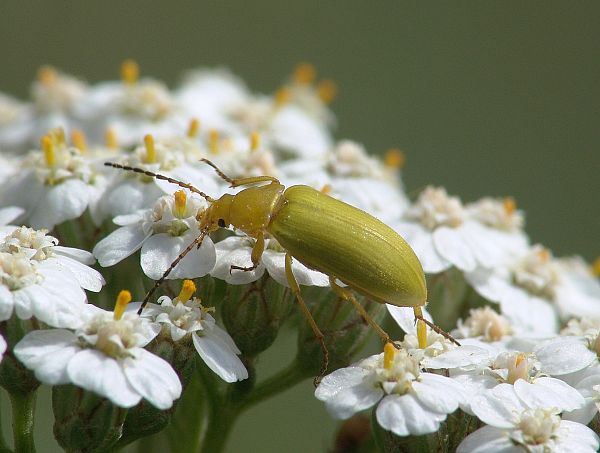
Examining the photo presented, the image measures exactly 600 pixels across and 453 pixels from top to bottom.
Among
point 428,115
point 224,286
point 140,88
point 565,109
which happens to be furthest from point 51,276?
point 565,109

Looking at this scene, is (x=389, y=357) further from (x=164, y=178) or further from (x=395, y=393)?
(x=164, y=178)

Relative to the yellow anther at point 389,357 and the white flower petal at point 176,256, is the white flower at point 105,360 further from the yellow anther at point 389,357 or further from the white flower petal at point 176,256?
the yellow anther at point 389,357

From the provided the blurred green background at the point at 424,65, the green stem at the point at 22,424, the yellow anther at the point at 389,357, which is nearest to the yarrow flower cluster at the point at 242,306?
the yellow anther at the point at 389,357

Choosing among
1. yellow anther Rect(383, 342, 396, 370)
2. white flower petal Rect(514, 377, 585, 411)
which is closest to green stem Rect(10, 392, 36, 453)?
yellow anther Rect(383, 342, 396, 370)

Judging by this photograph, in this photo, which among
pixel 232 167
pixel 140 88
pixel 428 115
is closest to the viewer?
pixel 232 167

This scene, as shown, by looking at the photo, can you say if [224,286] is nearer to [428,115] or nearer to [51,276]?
[51,276]
